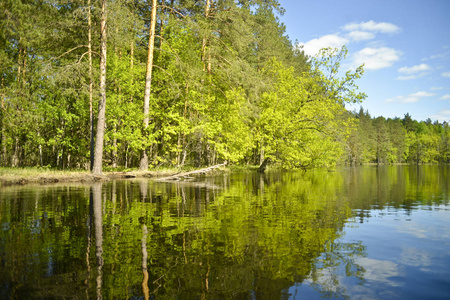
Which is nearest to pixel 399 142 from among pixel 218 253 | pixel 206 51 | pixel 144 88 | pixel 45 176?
pixel 206 51

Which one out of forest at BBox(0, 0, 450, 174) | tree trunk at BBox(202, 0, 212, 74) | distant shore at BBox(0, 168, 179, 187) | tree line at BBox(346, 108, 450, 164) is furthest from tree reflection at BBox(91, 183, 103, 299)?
tree line at BBox(346, 108, 450, 164)

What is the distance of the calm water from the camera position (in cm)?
415

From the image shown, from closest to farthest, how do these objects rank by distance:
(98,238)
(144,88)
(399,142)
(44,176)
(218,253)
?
Answer: 1. (218,253)
2. (98,238)
3. (44,176)
4. (144,88)
5. (399,142)

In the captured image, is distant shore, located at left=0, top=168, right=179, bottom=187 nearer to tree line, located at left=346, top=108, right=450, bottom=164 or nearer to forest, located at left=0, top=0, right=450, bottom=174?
forest, located at left=0, top=0, right=450, bottom=174

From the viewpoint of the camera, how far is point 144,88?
29688 mm

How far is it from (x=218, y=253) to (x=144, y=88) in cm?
2624

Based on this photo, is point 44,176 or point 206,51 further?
point 206,51

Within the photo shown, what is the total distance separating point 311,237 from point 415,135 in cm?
15053

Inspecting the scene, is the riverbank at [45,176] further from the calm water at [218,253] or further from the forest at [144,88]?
the calm water at [218,253]

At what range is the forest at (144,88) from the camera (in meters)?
21.7

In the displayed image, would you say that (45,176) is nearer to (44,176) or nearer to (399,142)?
(44,176)

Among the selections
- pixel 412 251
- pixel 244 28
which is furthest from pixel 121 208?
pixel 244 28

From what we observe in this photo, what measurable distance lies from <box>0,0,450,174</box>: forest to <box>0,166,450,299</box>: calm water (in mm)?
14539

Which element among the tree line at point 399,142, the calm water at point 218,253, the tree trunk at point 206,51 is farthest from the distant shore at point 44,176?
the tree line at point 399,142
